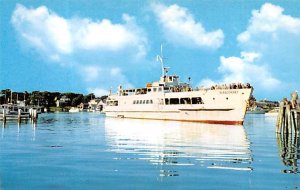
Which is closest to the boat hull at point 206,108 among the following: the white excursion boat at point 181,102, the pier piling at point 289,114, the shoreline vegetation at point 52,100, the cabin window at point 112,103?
the white excursion boat at point 181,102

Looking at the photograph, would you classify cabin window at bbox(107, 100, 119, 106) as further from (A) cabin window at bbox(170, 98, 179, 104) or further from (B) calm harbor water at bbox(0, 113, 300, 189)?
(B) calm harbor water at bbox(0, 113, 300, 189)

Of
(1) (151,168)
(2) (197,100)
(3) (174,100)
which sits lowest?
(1) (151,168)

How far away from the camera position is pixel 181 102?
51.1 meters

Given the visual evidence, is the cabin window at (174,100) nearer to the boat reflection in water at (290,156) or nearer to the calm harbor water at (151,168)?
the boat reflection in water at (290,156)

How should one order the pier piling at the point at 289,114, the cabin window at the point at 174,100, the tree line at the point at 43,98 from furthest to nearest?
1. the tree line at the point at 43,98
2. the cabin window at the point at 174,100
3. the pier piling at the point at 289,114

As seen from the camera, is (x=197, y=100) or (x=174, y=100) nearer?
(x=197, y=100)

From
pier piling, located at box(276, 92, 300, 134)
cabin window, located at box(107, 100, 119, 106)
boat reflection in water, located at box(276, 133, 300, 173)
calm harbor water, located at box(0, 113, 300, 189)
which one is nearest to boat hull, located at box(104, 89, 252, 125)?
cabin window, located at box(107, 100, 119, 106)

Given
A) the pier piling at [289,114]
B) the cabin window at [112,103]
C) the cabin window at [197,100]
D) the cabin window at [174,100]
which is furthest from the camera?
the cabin window at [112,103]

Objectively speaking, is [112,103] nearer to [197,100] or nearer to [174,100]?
[174,100]

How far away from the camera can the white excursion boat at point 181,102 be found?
145 feet

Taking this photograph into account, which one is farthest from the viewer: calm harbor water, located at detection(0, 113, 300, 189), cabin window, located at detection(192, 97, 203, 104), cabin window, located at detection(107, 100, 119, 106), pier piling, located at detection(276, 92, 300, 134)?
cabin window, located at detection(107, 100, 119, 106)

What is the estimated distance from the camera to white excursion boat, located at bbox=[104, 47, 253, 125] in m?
44.1

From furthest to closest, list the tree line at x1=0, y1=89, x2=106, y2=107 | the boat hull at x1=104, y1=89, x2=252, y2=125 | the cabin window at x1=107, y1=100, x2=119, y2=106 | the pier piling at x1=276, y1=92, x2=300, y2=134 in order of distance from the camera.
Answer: the tree line at x1=0, y1=89, x2=106, y2=107 → the cabin window at x1=107, y1=100, x2=119, y2=106 → the boat hull at x1=104, y1=89, x2=252, y2=125 → the pier piling at x1=276, y1=92, x2=300, y2=134

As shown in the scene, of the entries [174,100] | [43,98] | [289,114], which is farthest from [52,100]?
[289,114]
